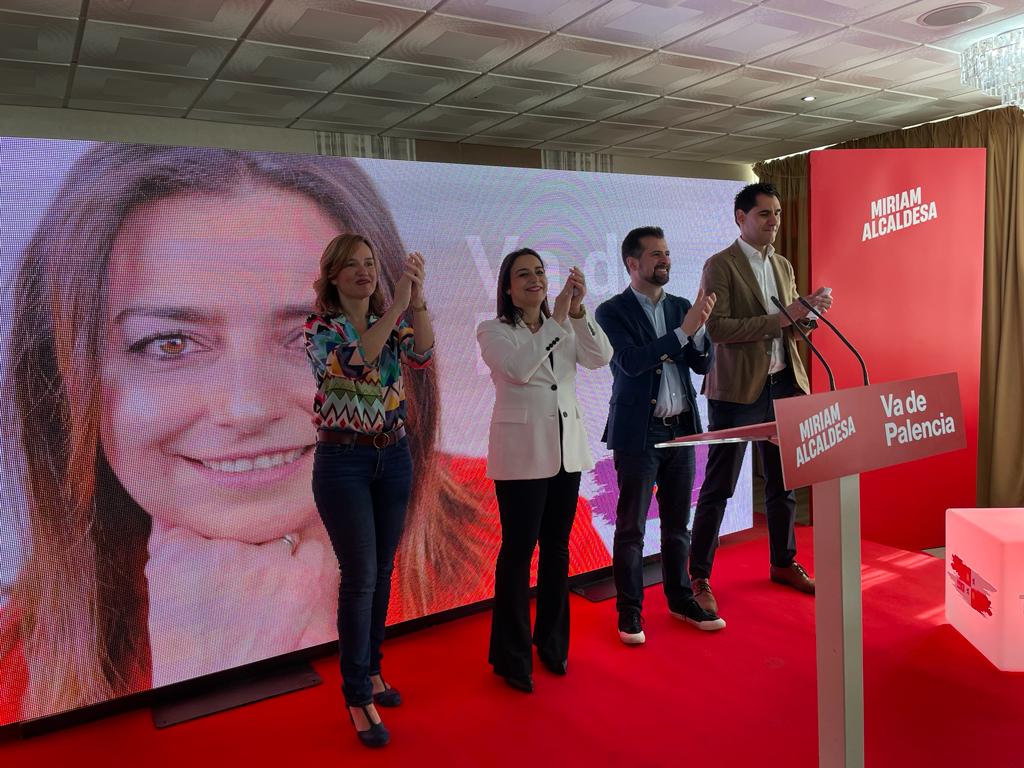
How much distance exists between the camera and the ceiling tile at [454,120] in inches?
210

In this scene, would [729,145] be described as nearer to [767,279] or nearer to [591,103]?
[591,103]

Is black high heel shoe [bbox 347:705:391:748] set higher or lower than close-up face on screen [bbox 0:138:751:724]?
lower

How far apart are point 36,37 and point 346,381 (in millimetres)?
2663

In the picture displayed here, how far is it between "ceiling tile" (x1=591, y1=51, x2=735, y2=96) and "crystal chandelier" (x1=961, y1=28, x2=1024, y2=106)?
119cm

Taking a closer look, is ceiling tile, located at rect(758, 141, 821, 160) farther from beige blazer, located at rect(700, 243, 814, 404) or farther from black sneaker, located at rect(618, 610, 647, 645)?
black sneaker, located at rect(618, 610, 647, 645)

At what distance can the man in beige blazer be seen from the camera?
313cm

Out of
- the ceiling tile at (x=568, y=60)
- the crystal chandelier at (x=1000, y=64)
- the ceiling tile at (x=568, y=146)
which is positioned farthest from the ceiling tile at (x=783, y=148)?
the ceiling tile at (x=568, y=60)

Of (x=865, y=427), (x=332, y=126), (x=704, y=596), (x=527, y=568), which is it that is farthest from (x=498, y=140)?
(x=865, y=427)

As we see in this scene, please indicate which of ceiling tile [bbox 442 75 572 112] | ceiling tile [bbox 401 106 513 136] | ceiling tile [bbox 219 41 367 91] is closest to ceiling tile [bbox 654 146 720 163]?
ceiling tile [bbox 401 106 513 136]

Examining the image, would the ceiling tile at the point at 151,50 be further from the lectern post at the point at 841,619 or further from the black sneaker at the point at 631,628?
the lectern post at the point at 841,619

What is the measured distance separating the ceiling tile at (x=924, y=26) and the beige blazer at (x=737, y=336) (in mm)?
1512

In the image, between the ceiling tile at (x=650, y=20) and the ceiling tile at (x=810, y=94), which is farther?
the ceiling tile at (x=810, y=94)

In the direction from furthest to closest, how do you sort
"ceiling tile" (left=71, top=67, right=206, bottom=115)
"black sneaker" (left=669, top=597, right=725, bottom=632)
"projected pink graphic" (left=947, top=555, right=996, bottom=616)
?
1. "ceiling tile" (left=71, top=67, right=206, bottom=115)
2. "black sneaker" (left=669, top=597, right=725, bottom=632)
3. "projected pink graphic" (left=947, top=555, right=996, bottom=616)

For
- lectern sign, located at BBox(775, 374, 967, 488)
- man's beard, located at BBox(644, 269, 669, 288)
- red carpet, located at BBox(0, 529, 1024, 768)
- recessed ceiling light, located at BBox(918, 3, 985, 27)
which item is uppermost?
recessed ceiling light, located at BBox(918, 3, 985, 27)
